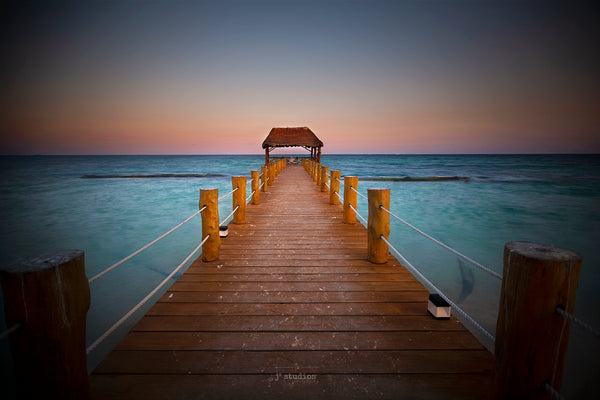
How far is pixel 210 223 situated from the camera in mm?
3271

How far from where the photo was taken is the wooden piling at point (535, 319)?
108 centimetres

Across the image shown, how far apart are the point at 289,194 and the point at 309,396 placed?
24.4 feet

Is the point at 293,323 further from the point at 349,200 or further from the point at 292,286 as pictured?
the point at 349,200

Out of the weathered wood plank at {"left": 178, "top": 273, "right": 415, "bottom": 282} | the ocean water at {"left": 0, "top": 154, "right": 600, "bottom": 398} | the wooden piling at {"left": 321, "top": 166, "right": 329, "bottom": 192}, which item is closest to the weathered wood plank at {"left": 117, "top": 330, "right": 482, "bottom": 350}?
the weathered wood plank at {"left": 178, "top": 273, "right": 415, "bottom": 282}

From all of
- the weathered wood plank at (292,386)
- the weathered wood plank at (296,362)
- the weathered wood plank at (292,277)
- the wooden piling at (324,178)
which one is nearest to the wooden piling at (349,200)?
the weathered wood plank at (292,277)

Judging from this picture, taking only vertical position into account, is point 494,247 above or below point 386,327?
below

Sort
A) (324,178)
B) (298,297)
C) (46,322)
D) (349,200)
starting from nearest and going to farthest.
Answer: (46,322) → (298,297) → (349,200) → (324,178)

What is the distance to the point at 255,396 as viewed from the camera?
149 centimetres

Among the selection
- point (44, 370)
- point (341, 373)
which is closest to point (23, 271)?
point (44, 370)

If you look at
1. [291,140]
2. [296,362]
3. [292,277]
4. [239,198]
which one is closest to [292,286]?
[292,277]

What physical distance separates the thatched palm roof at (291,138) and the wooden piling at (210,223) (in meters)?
17.5

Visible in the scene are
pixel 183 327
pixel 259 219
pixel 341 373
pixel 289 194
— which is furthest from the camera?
pixel 289 194

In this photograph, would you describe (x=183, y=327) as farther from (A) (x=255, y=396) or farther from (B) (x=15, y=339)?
(B) (x=15, y=339)

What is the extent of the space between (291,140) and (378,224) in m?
18.7
